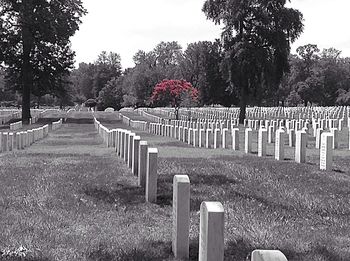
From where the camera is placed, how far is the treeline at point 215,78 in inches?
3558

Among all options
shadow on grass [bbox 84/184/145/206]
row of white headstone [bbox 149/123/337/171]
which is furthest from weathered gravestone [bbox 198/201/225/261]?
row of white headstone [bbox 149/123/337/171]

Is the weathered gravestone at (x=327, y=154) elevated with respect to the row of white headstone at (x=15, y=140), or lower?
elevated

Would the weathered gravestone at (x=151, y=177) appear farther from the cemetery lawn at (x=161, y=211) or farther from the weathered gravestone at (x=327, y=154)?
the weathered gravestone at (x=327, y=154)

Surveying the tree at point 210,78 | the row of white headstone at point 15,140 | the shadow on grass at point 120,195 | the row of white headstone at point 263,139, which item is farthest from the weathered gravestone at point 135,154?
the tree at point 210,78

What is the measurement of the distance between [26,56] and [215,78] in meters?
41.4

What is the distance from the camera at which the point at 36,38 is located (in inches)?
2094

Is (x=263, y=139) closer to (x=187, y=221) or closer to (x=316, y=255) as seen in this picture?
(x=316, y=255)

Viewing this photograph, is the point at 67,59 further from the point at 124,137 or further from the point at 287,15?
the point at 124,137

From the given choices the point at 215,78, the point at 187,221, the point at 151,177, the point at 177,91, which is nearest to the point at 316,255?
the point at 187,221

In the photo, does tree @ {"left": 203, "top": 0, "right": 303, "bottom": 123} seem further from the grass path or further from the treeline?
the grass path

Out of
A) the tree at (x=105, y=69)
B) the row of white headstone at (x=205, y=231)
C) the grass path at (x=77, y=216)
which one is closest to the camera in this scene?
the row of white headstone at (x=205, y=231)

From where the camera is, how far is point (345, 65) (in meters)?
121

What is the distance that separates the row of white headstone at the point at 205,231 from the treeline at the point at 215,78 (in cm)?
7527

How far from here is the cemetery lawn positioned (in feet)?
18.6
